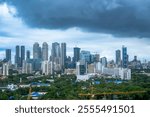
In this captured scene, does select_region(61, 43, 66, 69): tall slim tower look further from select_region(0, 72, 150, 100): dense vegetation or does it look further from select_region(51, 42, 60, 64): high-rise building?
select_region(0, 72, 150, 100): dense vegetation

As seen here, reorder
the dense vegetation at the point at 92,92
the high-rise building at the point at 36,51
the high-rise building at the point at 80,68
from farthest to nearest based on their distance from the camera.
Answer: the high-rise building at the point at 36,51 < the high-rise building at the point at 80,68 < the dense vegetation at the point at 92,92

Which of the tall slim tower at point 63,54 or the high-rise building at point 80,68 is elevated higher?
the tall slim tower at point 63,54

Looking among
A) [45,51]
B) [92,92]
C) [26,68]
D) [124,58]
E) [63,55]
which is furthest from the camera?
[45,51]

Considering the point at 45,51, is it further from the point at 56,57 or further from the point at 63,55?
the point at 56,57

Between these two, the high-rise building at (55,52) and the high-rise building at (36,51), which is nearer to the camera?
the high-rise building at (55,52)

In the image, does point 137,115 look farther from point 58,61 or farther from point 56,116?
point 58,61

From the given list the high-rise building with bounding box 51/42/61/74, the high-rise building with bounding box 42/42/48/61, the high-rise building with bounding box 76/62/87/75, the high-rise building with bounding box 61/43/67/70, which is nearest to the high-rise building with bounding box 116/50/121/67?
the high-rise building with bounding box 76/62/87/75

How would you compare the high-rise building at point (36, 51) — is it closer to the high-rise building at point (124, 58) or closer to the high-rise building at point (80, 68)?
the high-rise building at point (80, 68)

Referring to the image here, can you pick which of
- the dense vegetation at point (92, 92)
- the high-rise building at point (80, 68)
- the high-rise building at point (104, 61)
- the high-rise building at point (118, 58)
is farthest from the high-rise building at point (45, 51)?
the high-rise building at point (118, 58)

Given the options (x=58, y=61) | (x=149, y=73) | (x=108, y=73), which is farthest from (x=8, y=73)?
(x=149, y=73)

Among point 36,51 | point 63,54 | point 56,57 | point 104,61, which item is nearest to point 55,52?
point 56,57

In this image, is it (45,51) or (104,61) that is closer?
(104,61)
